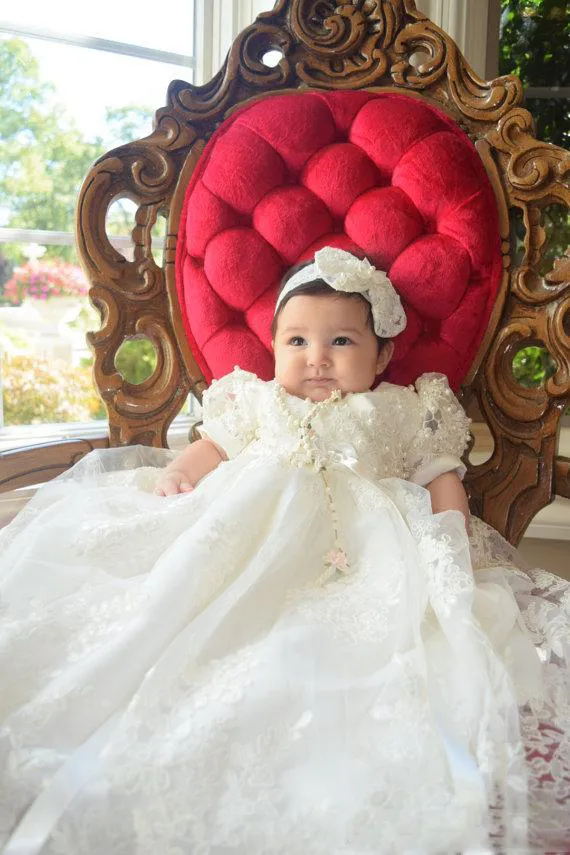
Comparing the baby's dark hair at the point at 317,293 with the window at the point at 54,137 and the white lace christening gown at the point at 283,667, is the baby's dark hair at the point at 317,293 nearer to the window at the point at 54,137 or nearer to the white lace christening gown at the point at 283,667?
the white lace christening gown at the point at 283,667

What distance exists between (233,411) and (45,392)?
42.8 inches

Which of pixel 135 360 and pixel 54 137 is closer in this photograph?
pixel 54 137

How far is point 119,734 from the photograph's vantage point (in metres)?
0.80

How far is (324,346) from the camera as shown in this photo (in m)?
1.35

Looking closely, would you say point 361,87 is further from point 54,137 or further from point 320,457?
point 54,137

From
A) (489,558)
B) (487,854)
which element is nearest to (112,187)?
(489,558)

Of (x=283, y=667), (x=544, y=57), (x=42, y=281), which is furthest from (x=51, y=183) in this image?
(x=283, y=667)

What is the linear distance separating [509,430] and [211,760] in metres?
0.92

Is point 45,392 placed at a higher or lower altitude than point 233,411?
lower

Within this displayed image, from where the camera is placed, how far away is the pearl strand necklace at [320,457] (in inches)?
44.0

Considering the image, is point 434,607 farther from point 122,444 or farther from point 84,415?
point 84,415
